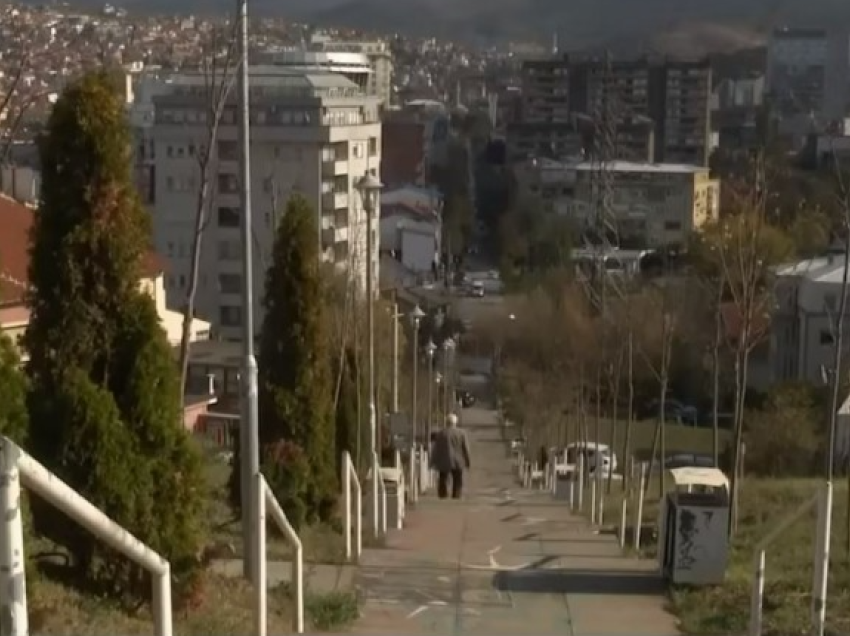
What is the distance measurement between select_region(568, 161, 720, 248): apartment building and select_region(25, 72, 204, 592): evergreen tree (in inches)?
1922

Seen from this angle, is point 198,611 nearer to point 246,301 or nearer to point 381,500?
point 246,301

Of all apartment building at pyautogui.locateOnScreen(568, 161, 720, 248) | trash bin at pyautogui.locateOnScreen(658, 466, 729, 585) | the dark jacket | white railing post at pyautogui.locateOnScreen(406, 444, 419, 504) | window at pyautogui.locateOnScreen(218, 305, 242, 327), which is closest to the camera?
trash bin at pyautogui.locateOnScreen(658, 466, 729, 585)

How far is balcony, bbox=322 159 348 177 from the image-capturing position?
58469 millimetres

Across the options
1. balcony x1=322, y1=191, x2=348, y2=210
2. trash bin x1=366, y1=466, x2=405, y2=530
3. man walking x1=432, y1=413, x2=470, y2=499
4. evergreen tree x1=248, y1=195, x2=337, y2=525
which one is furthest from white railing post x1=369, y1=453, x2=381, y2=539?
balcony x1=322, y1=191, x2=348, y2=210

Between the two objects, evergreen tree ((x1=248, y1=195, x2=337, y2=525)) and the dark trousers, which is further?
the dark trousers

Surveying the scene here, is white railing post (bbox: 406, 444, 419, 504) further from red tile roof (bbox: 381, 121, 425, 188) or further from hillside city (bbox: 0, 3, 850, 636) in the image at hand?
red tile roof (bbox: 381, 121, 425, 188)

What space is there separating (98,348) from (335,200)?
47.6 metres

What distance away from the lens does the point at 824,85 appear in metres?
104

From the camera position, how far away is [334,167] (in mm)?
59312

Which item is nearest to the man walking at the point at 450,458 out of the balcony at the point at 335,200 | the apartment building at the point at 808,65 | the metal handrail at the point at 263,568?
the metal handrail at the point at 263,568

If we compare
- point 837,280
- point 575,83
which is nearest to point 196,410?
point 837,280

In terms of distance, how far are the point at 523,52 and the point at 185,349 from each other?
4503 inches

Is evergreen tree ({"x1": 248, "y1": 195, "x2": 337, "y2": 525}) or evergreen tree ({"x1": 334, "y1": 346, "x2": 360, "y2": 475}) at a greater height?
evergreen tree ({"x1": 248, "y1": 195, "x2": 337, "y2": 525})

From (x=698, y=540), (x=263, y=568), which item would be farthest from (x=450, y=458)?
(x=263, y=568)
